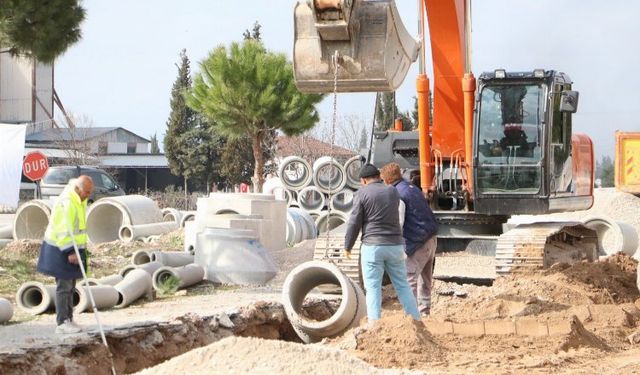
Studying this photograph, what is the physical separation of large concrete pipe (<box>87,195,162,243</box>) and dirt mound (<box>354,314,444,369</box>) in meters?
14.1

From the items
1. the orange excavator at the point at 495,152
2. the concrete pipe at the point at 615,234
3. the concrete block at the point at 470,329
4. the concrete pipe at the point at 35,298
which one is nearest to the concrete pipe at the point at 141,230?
Answer: the concrete pipe at the point at 615,234

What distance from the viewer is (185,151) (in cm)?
5219

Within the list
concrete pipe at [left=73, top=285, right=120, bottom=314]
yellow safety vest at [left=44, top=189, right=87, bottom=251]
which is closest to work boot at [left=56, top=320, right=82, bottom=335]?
yellow safety vest at [left=44, top=189, right=87, bottom=251]

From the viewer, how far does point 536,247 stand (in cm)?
1301

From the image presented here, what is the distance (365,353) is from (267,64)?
89.2 feet

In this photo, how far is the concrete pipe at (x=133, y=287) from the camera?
1252cm

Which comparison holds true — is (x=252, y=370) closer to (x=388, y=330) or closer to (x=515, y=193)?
(x=388, y=330)

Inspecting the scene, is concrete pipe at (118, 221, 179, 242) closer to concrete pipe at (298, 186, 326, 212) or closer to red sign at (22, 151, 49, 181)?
red sign at (22, 151, 49, 181)

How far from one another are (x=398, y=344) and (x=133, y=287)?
5064 mm

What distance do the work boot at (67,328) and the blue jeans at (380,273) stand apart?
2718 mm

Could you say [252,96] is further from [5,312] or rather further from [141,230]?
[5,312]

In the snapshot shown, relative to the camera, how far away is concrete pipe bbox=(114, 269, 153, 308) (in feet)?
41.1

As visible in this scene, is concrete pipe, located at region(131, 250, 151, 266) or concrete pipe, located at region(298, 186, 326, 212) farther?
concrete pipe, located at region(298, 186, 326, 212)

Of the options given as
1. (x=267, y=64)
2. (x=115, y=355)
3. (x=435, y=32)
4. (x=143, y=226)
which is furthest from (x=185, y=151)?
(x=115, y=355)
